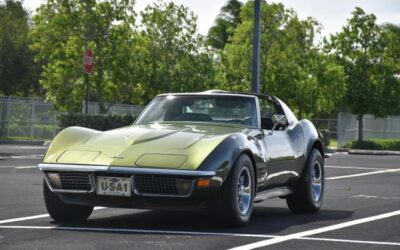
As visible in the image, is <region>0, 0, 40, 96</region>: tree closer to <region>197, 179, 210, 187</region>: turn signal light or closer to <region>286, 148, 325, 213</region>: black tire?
<region>286, 148, 325, 213</region>: black tire

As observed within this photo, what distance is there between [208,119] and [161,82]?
35465 mm

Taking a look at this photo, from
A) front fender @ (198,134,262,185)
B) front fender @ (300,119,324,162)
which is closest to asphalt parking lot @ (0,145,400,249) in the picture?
front fender @ (198,134,262,185)

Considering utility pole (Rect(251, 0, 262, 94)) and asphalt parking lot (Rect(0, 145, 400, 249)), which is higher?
utility pole (Rect(251, 0, 262, 94))

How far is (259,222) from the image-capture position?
9.59 m

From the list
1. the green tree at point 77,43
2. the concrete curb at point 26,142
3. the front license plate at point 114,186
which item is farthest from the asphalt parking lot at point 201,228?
the green tree at point 77,43

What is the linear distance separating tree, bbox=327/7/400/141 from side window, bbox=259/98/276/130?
1552 inches

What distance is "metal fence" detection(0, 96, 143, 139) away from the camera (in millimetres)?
39344

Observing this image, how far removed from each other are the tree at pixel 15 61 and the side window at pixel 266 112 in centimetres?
5485

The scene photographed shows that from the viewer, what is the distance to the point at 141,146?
882cm

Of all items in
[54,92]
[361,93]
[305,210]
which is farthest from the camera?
[361,93]

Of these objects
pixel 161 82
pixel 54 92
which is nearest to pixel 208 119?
pixel 54 92

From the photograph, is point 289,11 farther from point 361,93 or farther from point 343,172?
point 343,172

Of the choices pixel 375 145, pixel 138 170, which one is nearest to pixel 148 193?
pixel 138 170

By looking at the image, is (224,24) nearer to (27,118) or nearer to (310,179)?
(27,118)
